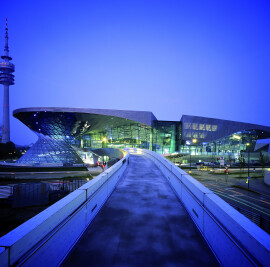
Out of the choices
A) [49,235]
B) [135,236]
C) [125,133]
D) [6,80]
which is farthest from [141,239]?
[6,80]

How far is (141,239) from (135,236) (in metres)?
0.18

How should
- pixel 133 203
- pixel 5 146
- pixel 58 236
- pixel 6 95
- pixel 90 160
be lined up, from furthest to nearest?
pixel 6 95 < pixel 5 146 < pixel 90 160 < pixel 133 203 < pixel 58 236

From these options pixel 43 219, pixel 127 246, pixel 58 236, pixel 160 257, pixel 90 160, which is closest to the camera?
pixel 43 219

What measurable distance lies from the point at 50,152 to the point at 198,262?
55705 mm

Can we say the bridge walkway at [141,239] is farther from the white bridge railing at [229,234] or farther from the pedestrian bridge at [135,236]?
the white bridge railing at [229,234]

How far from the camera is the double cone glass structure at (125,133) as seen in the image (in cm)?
5125

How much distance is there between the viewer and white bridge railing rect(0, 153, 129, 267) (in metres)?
2.09

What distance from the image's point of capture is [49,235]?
9.09ft

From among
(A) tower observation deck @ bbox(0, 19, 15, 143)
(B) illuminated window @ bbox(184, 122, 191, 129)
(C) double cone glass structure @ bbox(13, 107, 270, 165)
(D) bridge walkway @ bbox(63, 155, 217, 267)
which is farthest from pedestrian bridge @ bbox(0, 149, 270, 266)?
(A) tower observation deck @ bbox(0, 19, 15, 143)

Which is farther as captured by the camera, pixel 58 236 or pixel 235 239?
pixel 58 236

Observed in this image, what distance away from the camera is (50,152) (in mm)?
51594

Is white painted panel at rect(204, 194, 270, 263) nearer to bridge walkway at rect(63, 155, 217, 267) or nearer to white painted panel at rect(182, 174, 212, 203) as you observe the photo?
white painted panel at rect(182, 174, 212, 203)

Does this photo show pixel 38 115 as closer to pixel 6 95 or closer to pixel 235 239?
pixel 235 239

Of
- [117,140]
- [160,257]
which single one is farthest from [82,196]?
[117,140]
